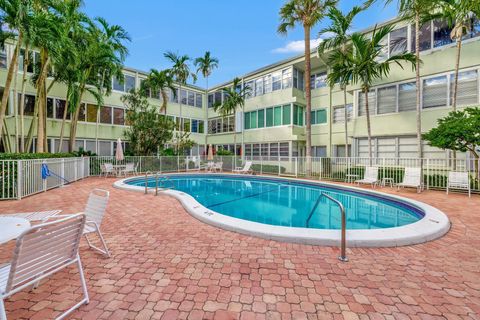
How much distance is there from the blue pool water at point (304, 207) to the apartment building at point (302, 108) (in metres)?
5.75

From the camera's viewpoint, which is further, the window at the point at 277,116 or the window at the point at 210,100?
the window at the point at 210,100

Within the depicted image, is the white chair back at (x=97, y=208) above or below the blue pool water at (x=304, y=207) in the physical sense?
above

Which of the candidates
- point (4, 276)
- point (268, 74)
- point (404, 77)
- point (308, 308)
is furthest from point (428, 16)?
point (4, 276)

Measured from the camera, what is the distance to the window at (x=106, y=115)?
19244 millimetres

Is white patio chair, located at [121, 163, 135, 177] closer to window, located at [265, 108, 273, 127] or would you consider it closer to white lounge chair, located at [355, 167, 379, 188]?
window, located at [265, 108, 273, 127]

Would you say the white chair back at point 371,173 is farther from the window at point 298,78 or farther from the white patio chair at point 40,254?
the white patio chair at point 40,254

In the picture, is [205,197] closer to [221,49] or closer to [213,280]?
[213,280]

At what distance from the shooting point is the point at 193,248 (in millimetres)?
3932

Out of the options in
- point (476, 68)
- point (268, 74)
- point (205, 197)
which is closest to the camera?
point (205, 197)

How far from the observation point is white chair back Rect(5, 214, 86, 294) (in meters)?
1.88

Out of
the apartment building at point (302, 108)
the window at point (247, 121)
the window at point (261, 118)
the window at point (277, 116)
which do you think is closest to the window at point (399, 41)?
the apartment building at point (302, 108)

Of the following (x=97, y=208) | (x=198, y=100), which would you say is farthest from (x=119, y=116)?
(x=97, y=208)

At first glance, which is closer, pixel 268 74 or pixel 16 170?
pixel 16 170

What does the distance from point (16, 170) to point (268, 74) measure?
18250mm
